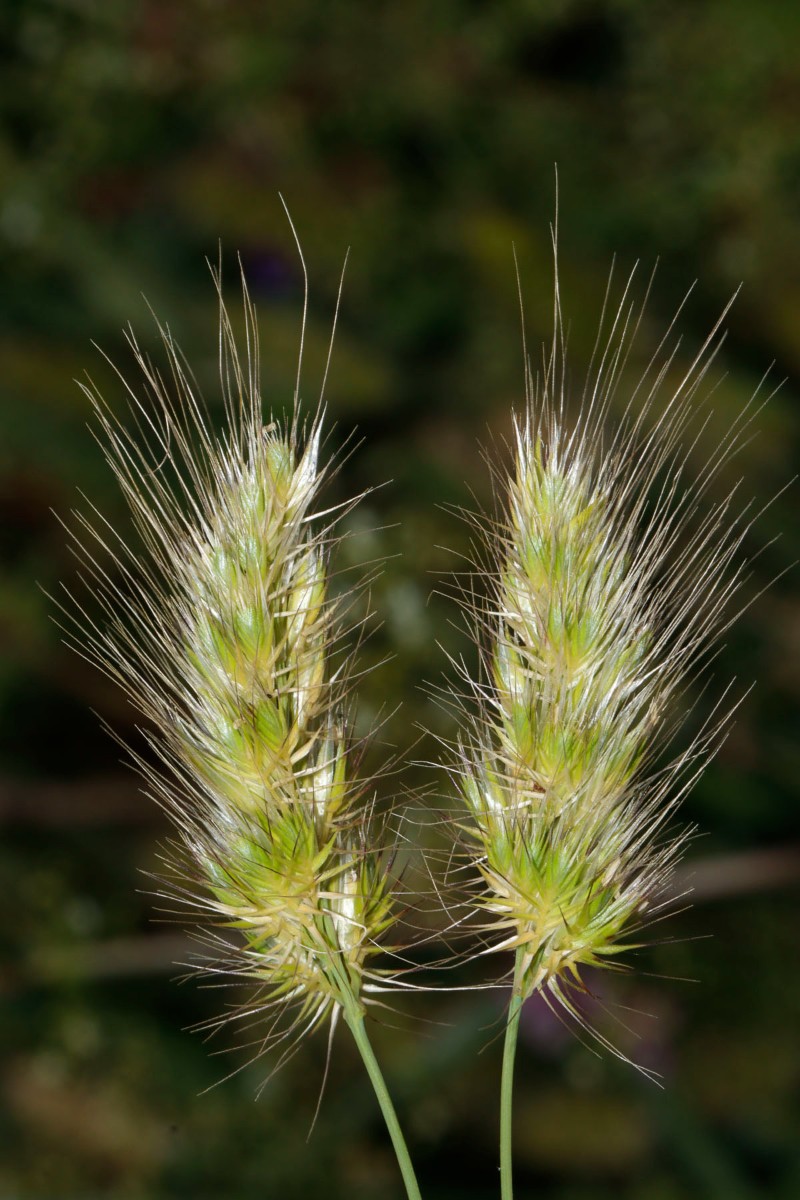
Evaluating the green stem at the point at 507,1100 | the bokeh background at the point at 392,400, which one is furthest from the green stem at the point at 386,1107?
the bokeh background at the point at 392,400

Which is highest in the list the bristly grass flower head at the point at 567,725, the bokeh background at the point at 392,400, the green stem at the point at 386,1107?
the bristly grass flower head at the point at 567,725

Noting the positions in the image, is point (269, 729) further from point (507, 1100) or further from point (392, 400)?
point (392, 400)

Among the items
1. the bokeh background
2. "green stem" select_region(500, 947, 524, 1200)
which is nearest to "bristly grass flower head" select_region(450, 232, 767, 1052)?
"green stem" select_region(500, 947, 524, 1200)

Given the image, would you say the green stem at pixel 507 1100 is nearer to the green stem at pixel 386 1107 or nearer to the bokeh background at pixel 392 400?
the green stem at pixel 386 1107

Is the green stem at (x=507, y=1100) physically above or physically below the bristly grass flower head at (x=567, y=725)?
below

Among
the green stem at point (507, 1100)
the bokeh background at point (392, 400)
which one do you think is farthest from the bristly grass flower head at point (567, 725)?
the bokeh background at point (392, 400)

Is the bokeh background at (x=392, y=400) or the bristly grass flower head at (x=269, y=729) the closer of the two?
the bristly grass flower head at (x=269, y=729)

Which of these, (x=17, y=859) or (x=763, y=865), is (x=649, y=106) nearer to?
(x=763, y=865)

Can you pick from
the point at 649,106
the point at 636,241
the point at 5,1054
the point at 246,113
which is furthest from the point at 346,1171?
the point at 649,106
